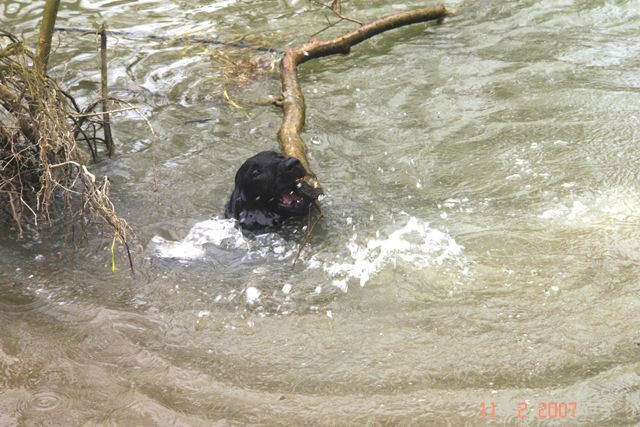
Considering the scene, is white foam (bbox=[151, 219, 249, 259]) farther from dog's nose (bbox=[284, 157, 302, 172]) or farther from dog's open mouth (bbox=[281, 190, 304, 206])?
dog's nose (bbox=[284, 157, 302, 172])

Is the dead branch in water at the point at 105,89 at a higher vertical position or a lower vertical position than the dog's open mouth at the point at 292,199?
higher

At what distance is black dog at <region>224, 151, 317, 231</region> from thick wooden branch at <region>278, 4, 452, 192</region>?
16 centimetres

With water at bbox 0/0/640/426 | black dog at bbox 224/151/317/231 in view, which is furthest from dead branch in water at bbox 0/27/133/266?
black dog at bbox 224/151/317/231

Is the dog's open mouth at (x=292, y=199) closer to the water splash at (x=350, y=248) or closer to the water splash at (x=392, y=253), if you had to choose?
the water splash at (x=350, y=248)

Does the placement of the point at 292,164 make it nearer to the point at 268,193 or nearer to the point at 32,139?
the point at 268,193

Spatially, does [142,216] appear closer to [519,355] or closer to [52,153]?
[52,153]

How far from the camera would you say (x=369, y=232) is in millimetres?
4824
